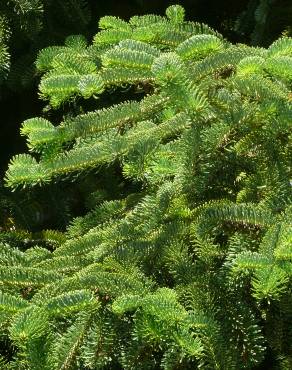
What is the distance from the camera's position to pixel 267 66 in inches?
64.9

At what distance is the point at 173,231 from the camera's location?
1.71 m

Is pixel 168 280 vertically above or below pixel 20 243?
above

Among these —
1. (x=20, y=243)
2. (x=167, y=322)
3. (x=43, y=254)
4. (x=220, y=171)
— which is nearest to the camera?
(x=167, y=322)

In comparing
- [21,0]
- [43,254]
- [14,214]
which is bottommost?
[14,214]

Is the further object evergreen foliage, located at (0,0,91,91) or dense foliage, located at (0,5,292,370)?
evergreen foliage, located at (0,0,91,91)

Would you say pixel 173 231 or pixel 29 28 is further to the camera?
pixel 29 28

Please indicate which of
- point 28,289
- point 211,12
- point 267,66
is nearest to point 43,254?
point 28,289

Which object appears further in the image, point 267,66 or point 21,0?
point 21,0

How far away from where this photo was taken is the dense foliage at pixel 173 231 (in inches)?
56.4

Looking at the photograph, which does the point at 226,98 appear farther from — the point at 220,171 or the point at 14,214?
the point at 14,214

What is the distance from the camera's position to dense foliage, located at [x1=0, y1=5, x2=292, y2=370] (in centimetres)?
143

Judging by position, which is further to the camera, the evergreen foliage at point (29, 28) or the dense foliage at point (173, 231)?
the evergreen foliage at point (29, 28)

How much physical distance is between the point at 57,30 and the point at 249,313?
2000mm

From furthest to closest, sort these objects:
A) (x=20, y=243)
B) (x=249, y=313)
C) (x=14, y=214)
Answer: (x=14, y=214), (x=20, y=243), (x=249, y=313)
